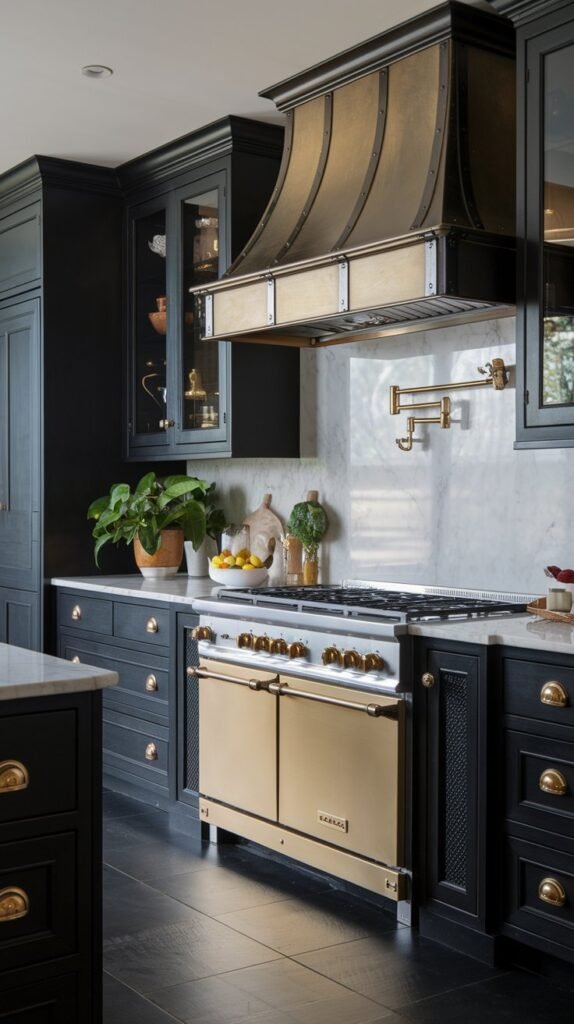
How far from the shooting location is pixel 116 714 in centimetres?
471

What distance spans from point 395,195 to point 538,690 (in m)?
1.65

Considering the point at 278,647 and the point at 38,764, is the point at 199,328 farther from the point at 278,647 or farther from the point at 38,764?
the point at 38,764

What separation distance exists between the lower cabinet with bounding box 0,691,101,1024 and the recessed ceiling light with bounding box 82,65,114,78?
A: 8.29 feet

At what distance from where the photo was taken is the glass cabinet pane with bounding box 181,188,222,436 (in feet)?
15.6

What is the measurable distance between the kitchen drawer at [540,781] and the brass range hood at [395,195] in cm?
128

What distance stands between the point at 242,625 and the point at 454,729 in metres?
1.00

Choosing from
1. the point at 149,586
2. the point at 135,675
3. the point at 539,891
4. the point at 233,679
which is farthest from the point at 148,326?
the point at 539,891

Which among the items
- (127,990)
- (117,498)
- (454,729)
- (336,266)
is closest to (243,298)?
(336,266)

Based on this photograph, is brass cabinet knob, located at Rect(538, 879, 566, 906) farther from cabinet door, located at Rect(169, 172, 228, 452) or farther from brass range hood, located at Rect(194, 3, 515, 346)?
cabinet door, located at Rect(169, 172, 228, 452)

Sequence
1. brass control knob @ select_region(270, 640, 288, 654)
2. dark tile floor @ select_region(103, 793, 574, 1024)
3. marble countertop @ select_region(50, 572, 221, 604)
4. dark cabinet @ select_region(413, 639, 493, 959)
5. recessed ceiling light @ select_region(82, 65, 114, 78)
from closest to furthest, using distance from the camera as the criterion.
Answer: dark tile floor @ select_region(103, 793, 574, 1024), dark cabinet @ select_region(413, 639, 493, 959), brass control knob @ select_region(270, 640, 288, 654), recessed ceiling light @ select_region(82, 65, 114, 78), marble countertop @ select_region(50, 572, 221, 604)

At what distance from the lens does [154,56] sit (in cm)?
388

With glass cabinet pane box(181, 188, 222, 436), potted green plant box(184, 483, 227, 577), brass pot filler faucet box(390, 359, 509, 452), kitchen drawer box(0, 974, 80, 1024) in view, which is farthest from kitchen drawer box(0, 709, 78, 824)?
potted green plant box(184, 483, 227, 577)

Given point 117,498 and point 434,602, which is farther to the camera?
point 117,498

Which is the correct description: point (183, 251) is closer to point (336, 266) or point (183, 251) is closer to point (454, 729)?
point (336, 266)
